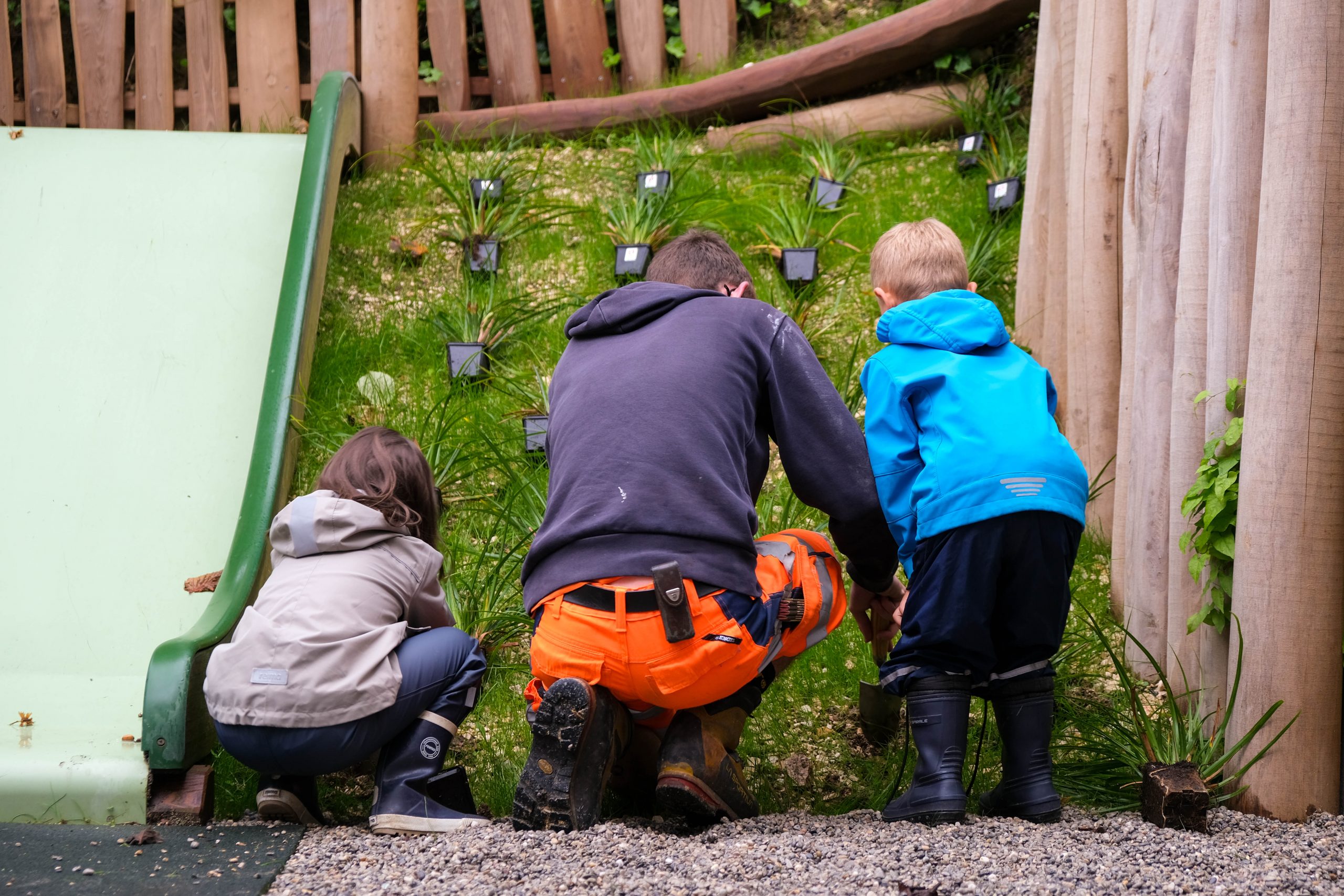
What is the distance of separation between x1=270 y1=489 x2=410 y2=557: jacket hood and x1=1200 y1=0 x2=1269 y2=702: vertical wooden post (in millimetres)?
1843

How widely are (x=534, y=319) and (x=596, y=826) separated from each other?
8.16ft

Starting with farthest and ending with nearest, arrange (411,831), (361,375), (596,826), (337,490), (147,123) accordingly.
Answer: (147,123)
(361,375)
(337,490)
(411,831)
(596,826)

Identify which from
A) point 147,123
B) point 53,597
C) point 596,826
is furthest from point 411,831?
point 147,123

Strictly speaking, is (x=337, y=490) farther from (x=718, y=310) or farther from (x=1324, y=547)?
(x=1324, y=547)

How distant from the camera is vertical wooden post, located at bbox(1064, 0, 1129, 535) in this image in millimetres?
3375

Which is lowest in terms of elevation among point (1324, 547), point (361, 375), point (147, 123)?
point (1324, 547)

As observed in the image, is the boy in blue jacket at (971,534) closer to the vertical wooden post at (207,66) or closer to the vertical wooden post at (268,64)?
the vertical wooden post at (268,64)

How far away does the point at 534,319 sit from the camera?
4371 mm

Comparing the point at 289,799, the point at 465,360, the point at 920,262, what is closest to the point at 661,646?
the point at 289,799

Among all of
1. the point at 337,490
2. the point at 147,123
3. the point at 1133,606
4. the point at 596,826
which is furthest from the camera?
the point at 147,123

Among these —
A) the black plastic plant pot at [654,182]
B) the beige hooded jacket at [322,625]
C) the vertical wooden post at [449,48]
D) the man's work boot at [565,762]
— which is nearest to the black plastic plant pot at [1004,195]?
the black plastic plant pot at [654,182]

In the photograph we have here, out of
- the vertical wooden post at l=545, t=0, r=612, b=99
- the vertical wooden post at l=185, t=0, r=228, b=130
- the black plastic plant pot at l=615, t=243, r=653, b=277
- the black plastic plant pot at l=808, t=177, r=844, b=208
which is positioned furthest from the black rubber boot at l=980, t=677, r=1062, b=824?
the vertical wooden post at l=185, t=0, r=228, b=130

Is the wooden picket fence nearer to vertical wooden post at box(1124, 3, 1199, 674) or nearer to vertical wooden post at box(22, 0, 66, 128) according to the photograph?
vertical wooden post at box(22, 0, 66, 128)

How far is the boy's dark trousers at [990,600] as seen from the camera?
231 centimetres
